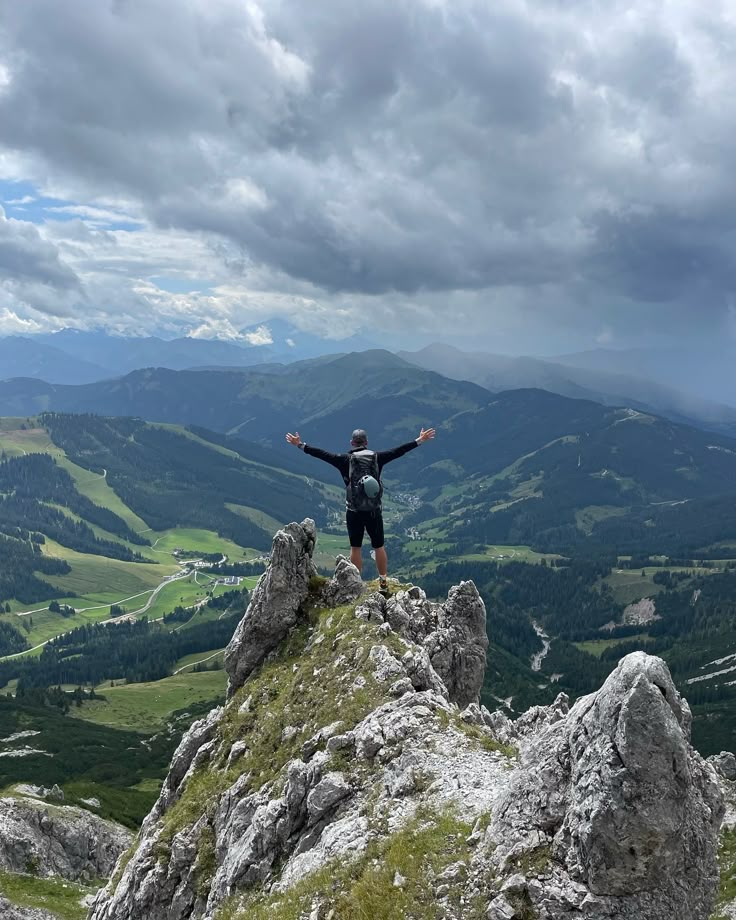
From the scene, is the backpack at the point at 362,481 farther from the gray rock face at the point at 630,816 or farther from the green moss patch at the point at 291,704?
the gray rock face at the point at 630,816

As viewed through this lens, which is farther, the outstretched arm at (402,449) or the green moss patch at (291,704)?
the outstretched arm at (402,449)

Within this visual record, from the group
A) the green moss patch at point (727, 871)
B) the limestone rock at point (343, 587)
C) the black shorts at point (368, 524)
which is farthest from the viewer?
the green moss patch at point (727, 871)

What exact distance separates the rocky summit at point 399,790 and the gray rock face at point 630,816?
1.9 inches

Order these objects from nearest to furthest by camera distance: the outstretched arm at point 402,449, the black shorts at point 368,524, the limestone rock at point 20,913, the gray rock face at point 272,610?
the outstretched arm at point 402,449
the black shorts at point 368,524
the gray rock face at point 272,610
the limestone rock at point 20,913

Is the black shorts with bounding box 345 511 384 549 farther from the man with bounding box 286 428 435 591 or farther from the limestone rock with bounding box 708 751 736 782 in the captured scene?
the limestone rock with bounding box 708 751 736 782

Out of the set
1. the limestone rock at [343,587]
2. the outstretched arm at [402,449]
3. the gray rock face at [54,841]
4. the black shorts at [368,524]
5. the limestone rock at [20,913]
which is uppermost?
the outstretched arm at [402,449]

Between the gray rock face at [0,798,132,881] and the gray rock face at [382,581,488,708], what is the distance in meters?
50.8

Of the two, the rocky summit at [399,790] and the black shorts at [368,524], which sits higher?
the black shorts at [368,524]

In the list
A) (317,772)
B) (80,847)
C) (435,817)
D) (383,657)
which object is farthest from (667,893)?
(80,847)

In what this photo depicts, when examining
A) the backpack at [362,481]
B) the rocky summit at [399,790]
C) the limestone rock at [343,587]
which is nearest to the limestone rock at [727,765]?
the rocky summit at [399,790]

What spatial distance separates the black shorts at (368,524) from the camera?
30891mm

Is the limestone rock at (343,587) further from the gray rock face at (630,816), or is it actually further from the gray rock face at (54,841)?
the gray rock face at (54,841)

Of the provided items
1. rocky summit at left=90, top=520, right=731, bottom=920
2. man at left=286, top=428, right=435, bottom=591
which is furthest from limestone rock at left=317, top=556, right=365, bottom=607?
man at left=286, top=428, right=435, bottom=591

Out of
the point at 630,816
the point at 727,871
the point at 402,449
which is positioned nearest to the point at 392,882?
the point at 630,816
